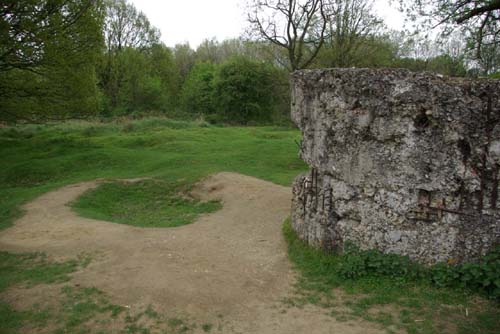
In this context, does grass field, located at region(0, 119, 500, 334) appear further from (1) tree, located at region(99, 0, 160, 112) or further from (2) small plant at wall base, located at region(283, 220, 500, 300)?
(1) tree, located at region(99, 0, 160, 112)

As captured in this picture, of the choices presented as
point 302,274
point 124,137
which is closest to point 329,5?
point 124,137

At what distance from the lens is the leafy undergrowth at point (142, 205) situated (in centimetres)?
1167

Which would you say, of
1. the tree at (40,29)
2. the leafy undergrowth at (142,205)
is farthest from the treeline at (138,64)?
the leafy undergrowth at (142,205)

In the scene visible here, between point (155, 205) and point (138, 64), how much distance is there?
106 ft

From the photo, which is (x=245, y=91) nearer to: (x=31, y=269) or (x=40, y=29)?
Result: (x=40, y=29)

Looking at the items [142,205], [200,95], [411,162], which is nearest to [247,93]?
[200,95]

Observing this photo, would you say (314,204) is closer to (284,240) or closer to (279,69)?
(284,240)

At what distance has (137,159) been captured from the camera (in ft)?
60.4

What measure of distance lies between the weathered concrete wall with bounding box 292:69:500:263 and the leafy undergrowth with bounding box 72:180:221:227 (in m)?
5.11

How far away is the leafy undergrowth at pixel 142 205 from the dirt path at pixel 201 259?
607mm

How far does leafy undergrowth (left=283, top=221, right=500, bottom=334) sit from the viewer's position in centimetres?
573

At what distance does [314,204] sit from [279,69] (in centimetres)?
2848

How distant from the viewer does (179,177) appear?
1516 centimetres

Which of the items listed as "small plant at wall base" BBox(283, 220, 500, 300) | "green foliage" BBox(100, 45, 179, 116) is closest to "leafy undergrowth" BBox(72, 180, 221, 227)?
"small plant at wall base" BBox(283, 220, 500, 300)
